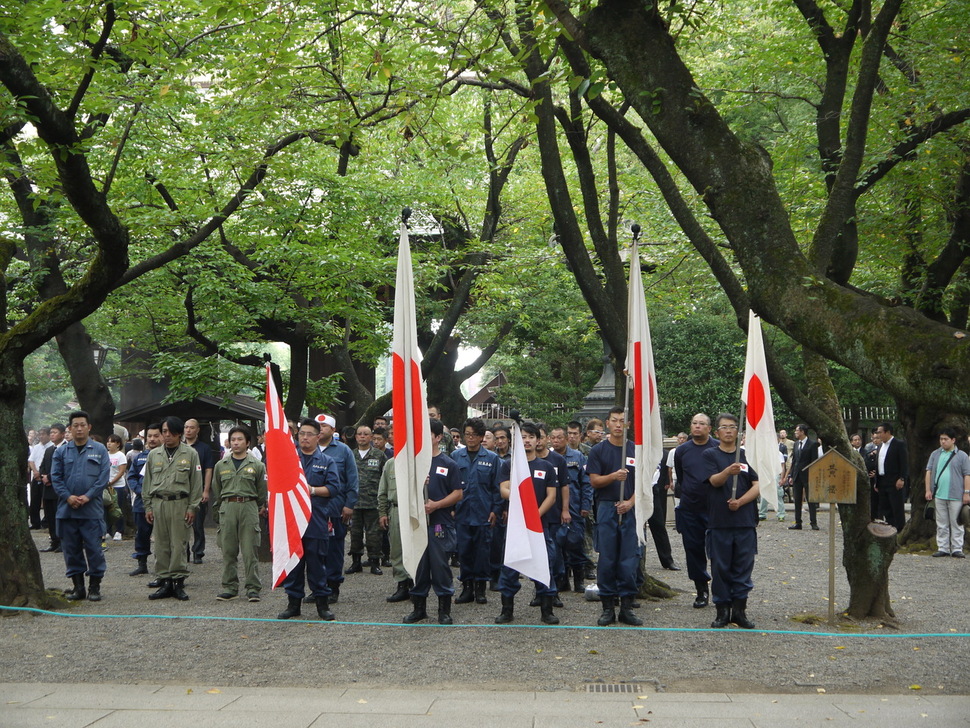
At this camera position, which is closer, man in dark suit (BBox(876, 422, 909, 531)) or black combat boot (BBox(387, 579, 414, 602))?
black combat boot (BBox(387, 579, 414, 602))

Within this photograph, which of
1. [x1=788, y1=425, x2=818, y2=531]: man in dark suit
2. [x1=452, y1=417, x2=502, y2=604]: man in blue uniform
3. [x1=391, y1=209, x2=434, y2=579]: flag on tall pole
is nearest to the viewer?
[x1=391, y1=209, x2=434, y2=579]: flag on tall pole

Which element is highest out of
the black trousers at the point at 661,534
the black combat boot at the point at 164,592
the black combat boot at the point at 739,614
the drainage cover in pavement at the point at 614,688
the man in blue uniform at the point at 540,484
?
the man in blue uniform at the point at 540,484

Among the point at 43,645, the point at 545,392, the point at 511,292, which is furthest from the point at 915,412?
the point at 545,392

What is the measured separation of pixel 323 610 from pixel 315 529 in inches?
31.8

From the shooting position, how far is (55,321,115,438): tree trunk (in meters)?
18.7

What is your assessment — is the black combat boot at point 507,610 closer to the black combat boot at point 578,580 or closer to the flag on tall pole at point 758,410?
the black combat boot at point 578,580

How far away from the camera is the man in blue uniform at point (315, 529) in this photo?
9.81 meters

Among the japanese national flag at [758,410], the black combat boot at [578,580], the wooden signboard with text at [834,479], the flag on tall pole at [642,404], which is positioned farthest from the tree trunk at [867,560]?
the black combat boot at [578,580]

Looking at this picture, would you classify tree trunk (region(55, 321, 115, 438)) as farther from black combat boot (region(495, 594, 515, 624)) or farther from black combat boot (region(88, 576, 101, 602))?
black combat boot (region(495, 594, 515, 624))

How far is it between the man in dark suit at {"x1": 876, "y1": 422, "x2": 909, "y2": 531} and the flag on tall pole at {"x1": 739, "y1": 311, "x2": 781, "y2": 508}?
742 cm

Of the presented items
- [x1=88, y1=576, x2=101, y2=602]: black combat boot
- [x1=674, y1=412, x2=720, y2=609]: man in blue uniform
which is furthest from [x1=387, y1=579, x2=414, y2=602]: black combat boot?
[x1=88, y1=576, x2=101, y2=602]: black combat boot

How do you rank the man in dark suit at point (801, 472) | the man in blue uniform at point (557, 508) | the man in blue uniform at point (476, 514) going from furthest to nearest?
the man in dark suit at point (801, 472)
the man in blue uniform at point (476, 514)
the man in blue uniform at point (557, 508)

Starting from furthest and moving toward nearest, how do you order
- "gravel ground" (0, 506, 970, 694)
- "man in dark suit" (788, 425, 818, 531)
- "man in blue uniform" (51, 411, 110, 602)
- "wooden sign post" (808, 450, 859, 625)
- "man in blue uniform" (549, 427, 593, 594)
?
"man in dark suit" (788, 425, 818, 531)
"man in blue uniform" (549, 427, 593, 594)
"man in blue uniform" (51, 411, 110, 602)
"wooden sign post" (808, 450, 859, 625)
"gravel ground" (0, 506, 970, 694)

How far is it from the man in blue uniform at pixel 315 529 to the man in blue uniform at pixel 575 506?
2648 millimetres
